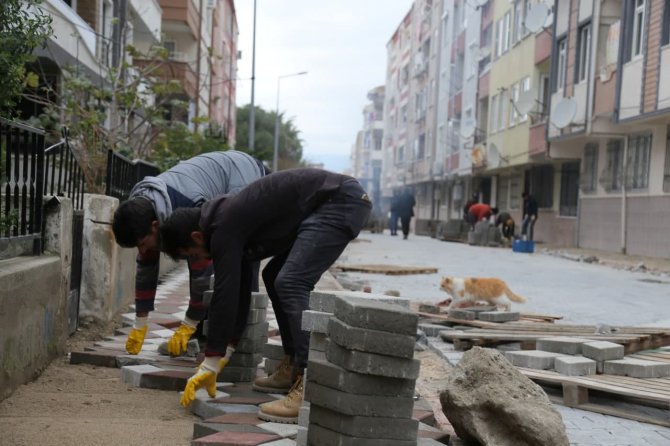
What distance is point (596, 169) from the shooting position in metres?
25.0

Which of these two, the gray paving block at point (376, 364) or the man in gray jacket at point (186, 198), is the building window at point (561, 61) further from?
the gray paving block at point (376, 364)

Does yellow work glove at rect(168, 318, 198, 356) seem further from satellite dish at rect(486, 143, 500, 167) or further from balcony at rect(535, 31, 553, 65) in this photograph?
satellite dish at rect(486, 143, 500, 167)

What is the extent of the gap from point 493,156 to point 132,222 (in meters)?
30.7

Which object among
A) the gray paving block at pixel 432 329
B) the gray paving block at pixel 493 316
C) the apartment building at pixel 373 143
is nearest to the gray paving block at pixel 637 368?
the gray paving block at pixel 432 329

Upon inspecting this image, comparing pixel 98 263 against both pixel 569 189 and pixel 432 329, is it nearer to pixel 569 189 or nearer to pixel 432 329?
pixel 432 329

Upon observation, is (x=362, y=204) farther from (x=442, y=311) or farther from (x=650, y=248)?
(x=650, y=248)

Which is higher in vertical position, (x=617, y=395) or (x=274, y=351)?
(x=274, y=351)

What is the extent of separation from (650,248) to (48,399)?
1846 cm

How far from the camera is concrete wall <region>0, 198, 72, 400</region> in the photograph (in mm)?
4328

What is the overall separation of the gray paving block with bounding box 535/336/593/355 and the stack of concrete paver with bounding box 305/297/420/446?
2.76 meters

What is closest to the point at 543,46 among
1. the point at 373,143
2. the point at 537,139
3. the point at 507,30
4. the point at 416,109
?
the point at 537,139

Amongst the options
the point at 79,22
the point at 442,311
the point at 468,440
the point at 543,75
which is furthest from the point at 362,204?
the point at 543,75

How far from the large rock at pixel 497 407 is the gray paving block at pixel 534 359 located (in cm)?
163

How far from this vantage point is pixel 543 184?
31125 millimetres
